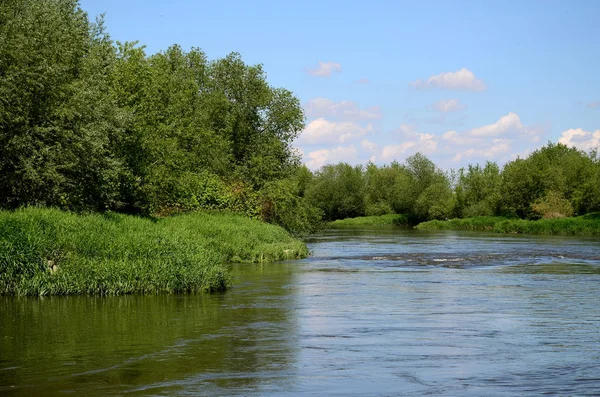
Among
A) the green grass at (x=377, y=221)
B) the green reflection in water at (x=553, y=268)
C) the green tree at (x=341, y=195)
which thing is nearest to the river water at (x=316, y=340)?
the green reflection in water at (x=553, y=268)

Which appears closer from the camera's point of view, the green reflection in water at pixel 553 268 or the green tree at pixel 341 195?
the green reflection in water at pixel 553 268

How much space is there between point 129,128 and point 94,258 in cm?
1516

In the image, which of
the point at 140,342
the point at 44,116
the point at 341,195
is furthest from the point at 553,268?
the point at 341,195

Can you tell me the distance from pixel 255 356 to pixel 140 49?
32889 mm

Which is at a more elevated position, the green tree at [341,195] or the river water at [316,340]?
the green tree at [341,195]

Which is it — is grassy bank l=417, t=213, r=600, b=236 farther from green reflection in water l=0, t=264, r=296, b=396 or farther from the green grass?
green reflection in water l=0, t=264, r=296, b=396

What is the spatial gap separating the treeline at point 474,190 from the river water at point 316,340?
43406mm

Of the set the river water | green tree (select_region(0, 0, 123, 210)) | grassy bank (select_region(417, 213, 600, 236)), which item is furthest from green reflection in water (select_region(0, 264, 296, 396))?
grassy bank (select_region(417, 213, 600, 236))

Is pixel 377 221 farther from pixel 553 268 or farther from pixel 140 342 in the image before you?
pixel 140 342

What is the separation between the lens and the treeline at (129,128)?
28.3m

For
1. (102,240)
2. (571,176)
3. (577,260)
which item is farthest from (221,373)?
(571,176)

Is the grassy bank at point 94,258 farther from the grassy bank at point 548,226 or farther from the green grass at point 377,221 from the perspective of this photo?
the green grass at point 377,221

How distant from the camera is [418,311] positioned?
21.7 metres

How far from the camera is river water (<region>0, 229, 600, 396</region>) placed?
12.9 m
